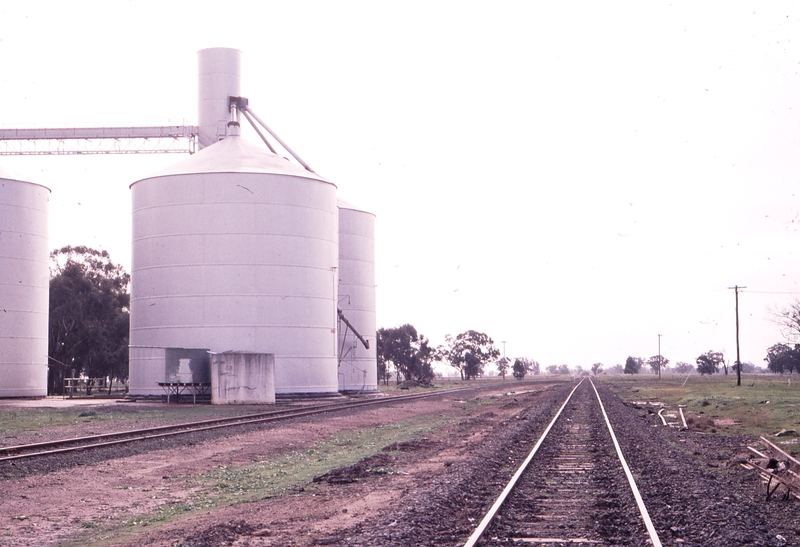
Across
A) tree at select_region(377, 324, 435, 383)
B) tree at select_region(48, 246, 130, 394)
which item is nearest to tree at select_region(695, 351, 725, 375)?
tree at select_region(377, 324, 435, 383)

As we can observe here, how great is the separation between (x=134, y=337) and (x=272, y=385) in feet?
32.6

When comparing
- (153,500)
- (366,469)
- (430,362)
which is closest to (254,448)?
(366,469)

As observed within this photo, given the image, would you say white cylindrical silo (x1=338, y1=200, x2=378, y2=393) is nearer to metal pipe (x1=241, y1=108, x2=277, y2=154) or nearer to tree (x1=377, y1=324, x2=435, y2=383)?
metal pipe (x1=241, y1=108, x2=277, y2=154)

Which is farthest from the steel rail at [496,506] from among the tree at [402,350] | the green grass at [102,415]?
the tree at [402,350]

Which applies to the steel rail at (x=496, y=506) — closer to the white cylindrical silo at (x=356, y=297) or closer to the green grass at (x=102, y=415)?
the green grass at (x=102, y=415)

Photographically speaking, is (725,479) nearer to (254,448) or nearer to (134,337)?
(254,448)

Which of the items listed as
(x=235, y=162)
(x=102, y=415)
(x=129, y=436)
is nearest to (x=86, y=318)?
(x=235, y=162)

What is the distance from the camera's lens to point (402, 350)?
11938 cm

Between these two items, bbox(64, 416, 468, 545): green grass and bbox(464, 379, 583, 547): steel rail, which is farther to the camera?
bbox(64, 416, 468, 545): green grass

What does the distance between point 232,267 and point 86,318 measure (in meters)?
42.3

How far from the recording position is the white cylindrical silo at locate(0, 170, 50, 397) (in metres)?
49.1

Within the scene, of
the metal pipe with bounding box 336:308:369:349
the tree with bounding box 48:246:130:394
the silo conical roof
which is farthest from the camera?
the tree with bounding box 48:246:130:394

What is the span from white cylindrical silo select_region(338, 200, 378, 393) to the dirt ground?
34177mm

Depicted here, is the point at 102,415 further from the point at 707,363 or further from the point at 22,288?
the point at 707,363
